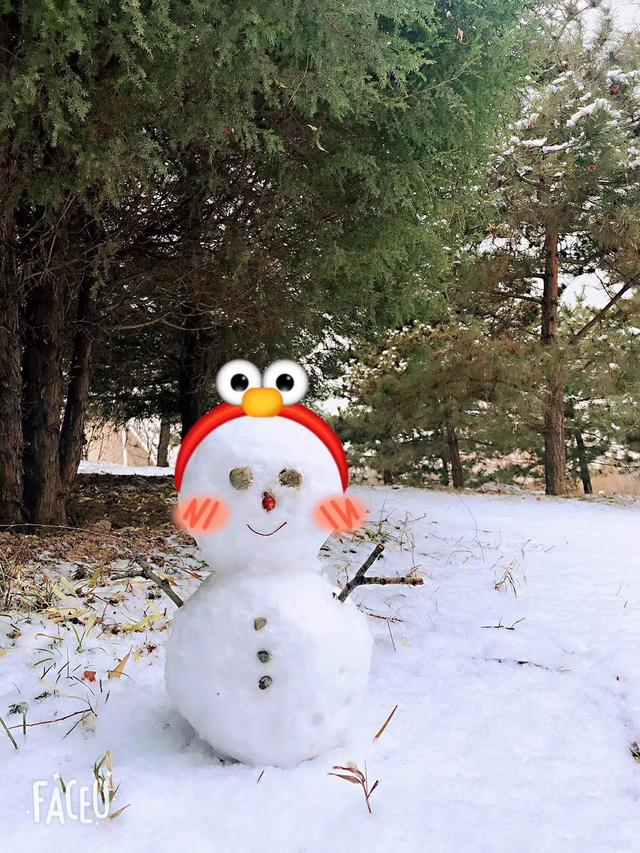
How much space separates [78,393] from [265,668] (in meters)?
4.10

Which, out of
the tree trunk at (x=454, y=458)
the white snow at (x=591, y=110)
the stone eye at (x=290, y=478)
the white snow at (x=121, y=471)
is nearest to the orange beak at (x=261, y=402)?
the stone eye at (x=290, y=478)

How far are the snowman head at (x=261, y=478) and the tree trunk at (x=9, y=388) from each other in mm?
3013

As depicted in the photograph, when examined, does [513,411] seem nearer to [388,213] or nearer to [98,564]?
[388,213]

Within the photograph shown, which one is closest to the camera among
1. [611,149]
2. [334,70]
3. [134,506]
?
[334,70]

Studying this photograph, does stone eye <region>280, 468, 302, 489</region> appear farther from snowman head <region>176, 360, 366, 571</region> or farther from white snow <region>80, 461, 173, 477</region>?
white snow <region>80, 461, 173, 477</region>

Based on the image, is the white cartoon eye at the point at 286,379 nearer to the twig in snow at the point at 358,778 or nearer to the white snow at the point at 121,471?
the twig in snow at the point at 358,778

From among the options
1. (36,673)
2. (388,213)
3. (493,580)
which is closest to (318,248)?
(388,213)

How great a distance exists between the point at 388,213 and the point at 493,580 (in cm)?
268

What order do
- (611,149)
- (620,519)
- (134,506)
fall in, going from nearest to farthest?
(134,506), (620,519), (611,149)

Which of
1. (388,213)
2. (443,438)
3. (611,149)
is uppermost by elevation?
(611,149)

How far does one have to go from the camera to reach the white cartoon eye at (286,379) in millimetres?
1940

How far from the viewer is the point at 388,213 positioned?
4.48 m

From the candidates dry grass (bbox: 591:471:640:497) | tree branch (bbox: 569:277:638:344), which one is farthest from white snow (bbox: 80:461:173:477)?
dry grass (bbox: 591:471:640:497)

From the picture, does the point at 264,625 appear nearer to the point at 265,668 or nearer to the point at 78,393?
the point at 265,668
